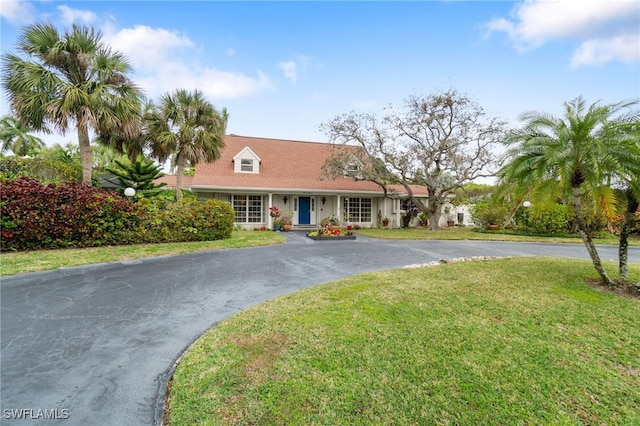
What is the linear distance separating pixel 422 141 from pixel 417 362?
56.3 ft

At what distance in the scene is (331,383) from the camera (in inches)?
98.5

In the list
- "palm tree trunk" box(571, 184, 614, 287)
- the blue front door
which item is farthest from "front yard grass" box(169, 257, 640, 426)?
the blue front door

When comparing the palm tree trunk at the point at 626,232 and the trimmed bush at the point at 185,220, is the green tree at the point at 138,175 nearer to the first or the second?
the trimmed bush at the point at 185,220

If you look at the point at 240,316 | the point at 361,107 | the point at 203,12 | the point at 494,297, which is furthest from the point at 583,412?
the point at 361,107

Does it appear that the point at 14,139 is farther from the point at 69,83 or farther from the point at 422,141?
the point at 422,141

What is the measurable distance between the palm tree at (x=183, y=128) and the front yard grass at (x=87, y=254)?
173 inches

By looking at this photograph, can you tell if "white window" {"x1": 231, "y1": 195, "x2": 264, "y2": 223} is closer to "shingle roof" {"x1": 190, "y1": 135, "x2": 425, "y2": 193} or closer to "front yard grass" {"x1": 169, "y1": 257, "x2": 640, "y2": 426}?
"shingle roof" {"x1": 190, "y1": 135, "x2": 425, "y2": 193}

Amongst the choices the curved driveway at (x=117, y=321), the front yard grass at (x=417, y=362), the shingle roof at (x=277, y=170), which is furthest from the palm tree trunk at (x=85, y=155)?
the front yard grass at (x=417, y=362)

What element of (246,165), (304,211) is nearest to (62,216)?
(246,165)

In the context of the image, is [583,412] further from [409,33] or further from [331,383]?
[409,33]

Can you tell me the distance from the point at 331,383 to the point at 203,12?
12.5 metres

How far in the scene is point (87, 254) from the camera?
8109 mm

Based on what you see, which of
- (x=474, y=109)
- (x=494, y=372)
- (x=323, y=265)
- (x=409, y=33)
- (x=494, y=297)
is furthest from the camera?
(x=474, y=109)

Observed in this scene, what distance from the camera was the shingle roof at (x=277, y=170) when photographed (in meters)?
16.7
